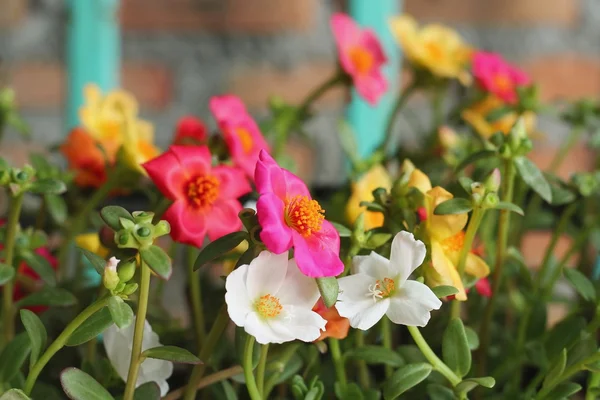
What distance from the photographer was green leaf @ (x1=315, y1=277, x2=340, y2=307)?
0.29 meters

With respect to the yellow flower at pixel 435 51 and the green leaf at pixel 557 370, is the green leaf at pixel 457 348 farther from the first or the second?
the yellow flower at pixel 435 51

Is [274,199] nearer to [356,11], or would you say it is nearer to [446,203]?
[446,203]

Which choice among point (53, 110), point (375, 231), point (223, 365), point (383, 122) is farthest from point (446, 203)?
point (53, 110)

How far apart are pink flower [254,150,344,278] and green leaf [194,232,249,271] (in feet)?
0.07

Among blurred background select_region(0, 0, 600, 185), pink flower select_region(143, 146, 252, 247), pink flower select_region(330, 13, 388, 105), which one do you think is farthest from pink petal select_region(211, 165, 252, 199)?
blurred background select_region(0, 0, 600, 185)

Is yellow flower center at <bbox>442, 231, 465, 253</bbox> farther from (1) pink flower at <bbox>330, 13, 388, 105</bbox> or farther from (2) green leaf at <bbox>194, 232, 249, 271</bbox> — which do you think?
(1) pink flower at <bbox>330, 13, 388, 105</bbox>

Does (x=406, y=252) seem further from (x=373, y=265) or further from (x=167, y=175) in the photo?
(x=167, y=175)

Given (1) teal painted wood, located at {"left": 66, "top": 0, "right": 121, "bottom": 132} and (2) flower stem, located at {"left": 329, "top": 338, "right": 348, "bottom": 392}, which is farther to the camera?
(1) teal painted wood, located at {"left": 66, "top": 0, "right": 121, "bottom": 132}

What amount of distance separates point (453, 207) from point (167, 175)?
15cm

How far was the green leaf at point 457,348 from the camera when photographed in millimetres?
325

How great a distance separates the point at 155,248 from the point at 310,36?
0.70 metres

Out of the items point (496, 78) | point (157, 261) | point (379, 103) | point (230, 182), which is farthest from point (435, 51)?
point (157, 261)

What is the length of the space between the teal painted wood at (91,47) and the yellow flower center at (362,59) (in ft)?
1.31

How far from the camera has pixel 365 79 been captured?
0.58 m
